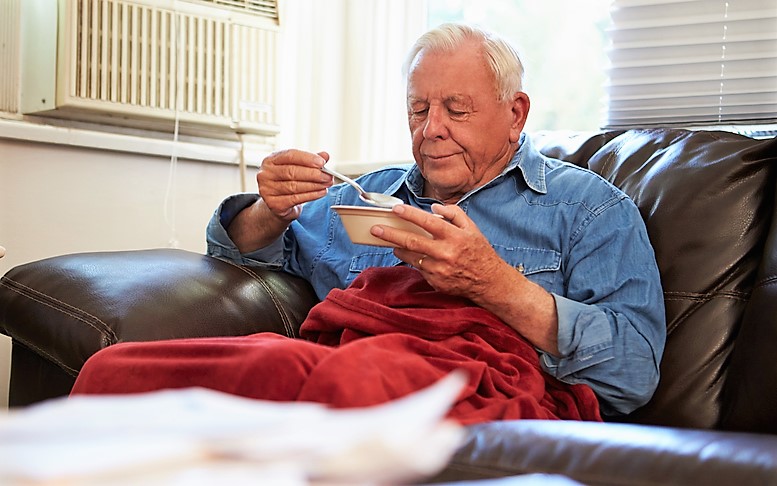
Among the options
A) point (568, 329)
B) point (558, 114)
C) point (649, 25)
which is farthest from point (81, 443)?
point (558, 114)

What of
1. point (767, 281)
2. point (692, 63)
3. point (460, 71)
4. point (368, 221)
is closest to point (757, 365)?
point (767, 281)

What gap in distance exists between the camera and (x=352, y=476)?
1.44 feet

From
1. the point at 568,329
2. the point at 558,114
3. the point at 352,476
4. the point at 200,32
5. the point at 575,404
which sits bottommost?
the point at 575,404

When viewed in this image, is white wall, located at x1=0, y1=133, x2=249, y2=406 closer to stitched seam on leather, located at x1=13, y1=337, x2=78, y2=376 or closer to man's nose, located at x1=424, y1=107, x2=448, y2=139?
stitched seam on leather, located at x1=13, y1=337, x2=78, y2=376

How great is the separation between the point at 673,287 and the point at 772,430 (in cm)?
32

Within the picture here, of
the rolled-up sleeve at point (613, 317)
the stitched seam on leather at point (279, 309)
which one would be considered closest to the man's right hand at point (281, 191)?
the stitched seam on leather at point (279, 309)

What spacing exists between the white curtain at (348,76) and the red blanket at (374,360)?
1332 mm

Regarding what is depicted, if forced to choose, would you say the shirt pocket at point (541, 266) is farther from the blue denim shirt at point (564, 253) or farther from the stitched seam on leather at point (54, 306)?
the stitched seam on leather at point (54, 306)

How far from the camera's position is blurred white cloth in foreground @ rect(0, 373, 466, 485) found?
414 mm

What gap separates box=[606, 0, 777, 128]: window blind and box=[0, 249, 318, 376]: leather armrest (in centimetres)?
96

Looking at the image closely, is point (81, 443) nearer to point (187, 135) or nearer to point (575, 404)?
point (575, 404)

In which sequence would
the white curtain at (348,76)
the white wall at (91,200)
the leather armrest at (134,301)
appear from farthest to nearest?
the white curtain at (348,76), the white wall at (91,200), the leather armrest at (134,301)

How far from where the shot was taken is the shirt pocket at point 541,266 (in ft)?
5.35

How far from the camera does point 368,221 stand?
1455mm
